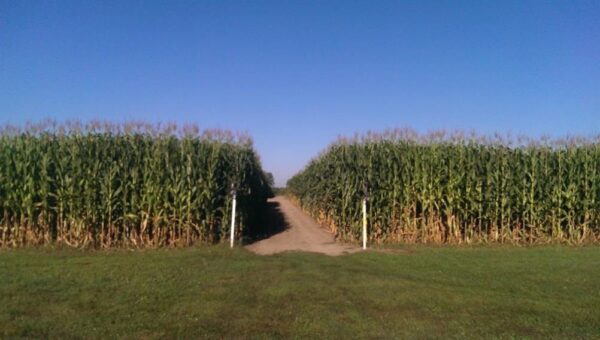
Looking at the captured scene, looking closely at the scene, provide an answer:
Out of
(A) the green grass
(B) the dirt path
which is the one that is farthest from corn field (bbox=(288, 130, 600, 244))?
(A) the green grass

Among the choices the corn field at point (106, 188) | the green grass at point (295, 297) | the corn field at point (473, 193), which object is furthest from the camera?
the corn field at point (473, 193)

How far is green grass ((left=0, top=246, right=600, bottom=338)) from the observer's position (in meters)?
6.06

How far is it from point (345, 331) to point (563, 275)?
6.20 m

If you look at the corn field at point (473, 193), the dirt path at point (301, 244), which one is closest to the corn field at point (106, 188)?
the dirt path at point (301, 244)

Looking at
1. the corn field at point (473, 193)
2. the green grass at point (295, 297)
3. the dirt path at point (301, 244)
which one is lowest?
the dirt path at point (301, 244)

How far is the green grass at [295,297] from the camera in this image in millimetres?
6059

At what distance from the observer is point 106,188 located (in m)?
14.1

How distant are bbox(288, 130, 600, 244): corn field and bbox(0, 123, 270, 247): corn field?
214 inches

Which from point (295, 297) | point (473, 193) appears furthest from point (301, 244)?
point (295, 297)

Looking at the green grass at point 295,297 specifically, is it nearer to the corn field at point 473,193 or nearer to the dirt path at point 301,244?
the dirt path at point 301,244

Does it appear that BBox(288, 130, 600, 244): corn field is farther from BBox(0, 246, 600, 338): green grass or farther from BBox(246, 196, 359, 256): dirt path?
BBox(0, 246, 600, 338): green grass

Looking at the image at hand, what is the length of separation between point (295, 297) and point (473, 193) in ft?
33.7

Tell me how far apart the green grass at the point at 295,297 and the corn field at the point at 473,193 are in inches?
159

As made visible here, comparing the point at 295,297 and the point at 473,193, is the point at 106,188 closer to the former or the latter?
the point at 295,297
